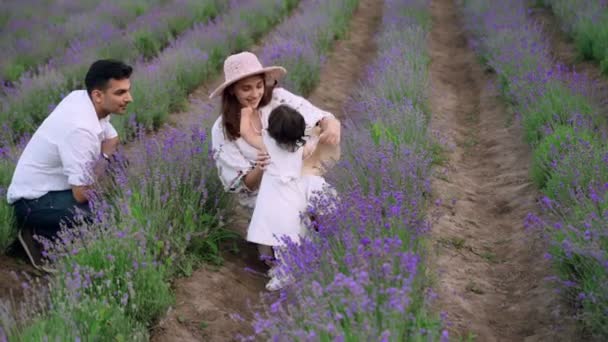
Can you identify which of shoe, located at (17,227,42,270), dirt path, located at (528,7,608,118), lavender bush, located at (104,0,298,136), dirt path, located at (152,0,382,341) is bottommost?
dirt path, located at (528,7,608,118)

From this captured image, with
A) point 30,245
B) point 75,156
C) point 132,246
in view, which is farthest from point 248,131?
point 30,245

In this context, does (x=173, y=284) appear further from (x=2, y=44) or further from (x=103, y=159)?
(x=2, y=44)

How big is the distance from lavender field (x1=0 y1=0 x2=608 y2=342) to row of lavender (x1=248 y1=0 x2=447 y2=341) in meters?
0.01

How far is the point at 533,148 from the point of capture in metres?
5.09

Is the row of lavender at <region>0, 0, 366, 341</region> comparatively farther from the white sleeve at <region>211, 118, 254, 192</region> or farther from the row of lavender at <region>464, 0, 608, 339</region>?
the row of lavender at <region>464, 0, 608, 339</region>

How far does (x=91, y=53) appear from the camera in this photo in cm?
846

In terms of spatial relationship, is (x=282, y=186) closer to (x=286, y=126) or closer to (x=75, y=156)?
(x=286, y=126)

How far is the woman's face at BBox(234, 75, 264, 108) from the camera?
13.4ft

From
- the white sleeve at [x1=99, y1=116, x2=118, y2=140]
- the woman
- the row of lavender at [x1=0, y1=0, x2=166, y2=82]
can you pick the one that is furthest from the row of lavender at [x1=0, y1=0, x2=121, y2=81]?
the woman

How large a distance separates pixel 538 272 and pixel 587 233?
0.88 metres

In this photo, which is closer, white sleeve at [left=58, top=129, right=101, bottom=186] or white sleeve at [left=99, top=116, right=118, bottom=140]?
white sleeve at [left=58, top=129, right=101, bottom=186]

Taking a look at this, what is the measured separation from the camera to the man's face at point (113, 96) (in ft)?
12.9

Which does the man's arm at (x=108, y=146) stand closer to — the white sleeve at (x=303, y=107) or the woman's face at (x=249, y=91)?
the woman's face at (x=249, y=91)

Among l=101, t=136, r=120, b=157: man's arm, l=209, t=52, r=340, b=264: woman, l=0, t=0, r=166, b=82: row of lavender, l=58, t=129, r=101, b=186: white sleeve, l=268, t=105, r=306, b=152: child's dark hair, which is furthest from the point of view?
l=0, t=0, r=166, b=82: row of lavender
